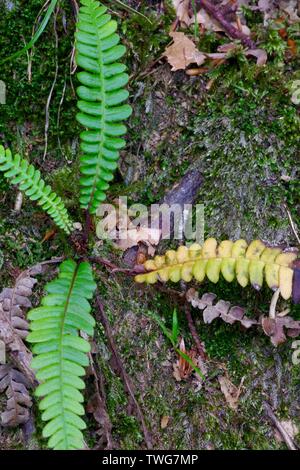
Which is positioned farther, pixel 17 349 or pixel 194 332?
pixel 194 332

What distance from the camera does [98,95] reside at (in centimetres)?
298

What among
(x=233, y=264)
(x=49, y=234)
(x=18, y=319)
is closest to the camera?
(x=233, y=264)

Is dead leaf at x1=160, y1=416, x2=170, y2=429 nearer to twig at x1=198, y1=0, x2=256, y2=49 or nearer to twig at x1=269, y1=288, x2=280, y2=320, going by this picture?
twig at x1=269, y1=288, x2=280, y2=320

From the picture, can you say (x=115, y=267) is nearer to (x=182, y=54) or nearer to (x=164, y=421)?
(x=164, y=421)

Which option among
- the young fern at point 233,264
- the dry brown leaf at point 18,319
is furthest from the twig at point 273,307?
the dry brown leaf at point 18,319

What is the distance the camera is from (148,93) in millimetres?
3336

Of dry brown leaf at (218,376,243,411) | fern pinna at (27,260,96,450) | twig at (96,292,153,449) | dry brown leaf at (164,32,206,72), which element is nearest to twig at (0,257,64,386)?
fern pinna at (27,260,96,450)

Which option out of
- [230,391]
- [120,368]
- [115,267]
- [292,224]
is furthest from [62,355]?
[292,224]

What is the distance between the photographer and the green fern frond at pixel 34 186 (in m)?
2.91

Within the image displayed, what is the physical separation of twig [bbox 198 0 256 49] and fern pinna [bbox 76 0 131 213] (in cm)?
70

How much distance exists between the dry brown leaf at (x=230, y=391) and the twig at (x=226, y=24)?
1943mm

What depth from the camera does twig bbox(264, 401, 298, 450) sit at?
2.88m

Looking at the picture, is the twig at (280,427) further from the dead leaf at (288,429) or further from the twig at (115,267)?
the twig at (115,267)

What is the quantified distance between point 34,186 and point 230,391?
5.03 feet
